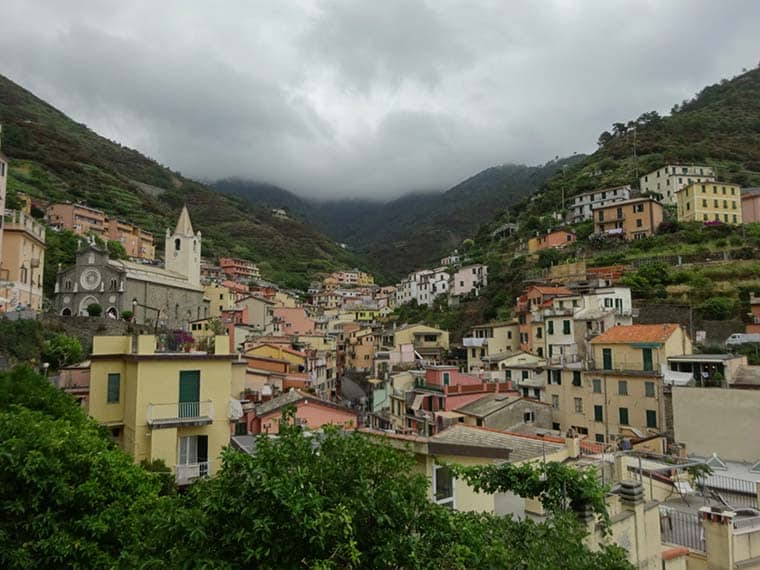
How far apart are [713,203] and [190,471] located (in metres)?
70.0

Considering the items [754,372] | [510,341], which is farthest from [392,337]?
[754,372]

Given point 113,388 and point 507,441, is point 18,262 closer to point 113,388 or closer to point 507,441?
point 113,388

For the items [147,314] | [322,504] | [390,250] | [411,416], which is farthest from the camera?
[390,250]

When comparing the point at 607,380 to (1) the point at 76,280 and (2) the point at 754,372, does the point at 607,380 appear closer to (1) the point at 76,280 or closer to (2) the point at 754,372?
(2) the point at 754,372

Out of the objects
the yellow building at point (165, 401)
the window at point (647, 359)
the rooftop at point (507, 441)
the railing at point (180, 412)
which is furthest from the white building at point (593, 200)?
the railing at point (180, 412)

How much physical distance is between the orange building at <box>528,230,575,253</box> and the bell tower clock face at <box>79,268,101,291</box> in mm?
55632

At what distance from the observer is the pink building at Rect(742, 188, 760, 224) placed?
6581cm

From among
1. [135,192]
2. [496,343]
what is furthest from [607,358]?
[135,192]

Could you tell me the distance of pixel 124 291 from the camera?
55688mm

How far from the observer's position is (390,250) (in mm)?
191875

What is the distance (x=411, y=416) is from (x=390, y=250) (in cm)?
15990

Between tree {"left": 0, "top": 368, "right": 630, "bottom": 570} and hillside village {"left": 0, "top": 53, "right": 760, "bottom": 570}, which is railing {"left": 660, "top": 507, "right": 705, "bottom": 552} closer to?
hillside village {"left": 0, "top": 53, "right": 760, "bottom": 570}

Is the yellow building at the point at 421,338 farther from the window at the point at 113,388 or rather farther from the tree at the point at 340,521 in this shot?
the tree at the point at 340,521

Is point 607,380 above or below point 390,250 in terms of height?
below
